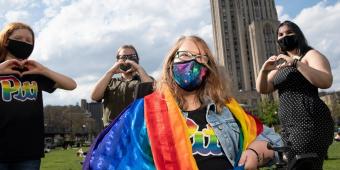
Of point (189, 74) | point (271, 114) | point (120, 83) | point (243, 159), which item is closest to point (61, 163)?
point (120, 83)

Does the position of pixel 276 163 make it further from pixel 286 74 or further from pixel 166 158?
pixel 286 74

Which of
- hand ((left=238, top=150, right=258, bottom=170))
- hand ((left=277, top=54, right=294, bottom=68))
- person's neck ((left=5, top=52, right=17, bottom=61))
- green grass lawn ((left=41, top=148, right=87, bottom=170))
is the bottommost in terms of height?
green grass lawn ((left=41, top=148, right=87, bottom=170))

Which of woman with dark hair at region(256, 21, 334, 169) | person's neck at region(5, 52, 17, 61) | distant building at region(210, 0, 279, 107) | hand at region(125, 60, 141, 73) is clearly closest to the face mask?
woman with dark hair at region(256, 21, 334, 169)

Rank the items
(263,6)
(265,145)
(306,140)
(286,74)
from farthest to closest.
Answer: (263,6) → (286,74) → (306,140) → (265,145)

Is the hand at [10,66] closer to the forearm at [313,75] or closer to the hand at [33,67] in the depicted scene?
the hand at [33,67]

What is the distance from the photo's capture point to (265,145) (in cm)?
243

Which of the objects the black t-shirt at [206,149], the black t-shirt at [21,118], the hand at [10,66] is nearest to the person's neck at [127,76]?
the black t-shirt at [21,118]

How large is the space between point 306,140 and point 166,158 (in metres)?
1.88

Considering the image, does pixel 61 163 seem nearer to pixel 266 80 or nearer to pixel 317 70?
pixel 266 80

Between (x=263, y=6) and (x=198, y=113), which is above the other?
(x=263, y=6)

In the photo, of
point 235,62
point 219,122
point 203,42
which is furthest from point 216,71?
point 235,62

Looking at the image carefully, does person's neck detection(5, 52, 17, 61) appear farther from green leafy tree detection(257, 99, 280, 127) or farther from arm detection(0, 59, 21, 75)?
green leafy tree detection(257, 99, 280, 127)

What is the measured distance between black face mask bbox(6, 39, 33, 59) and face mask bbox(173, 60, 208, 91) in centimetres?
196

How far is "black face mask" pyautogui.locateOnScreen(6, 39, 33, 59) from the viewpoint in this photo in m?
4.07
